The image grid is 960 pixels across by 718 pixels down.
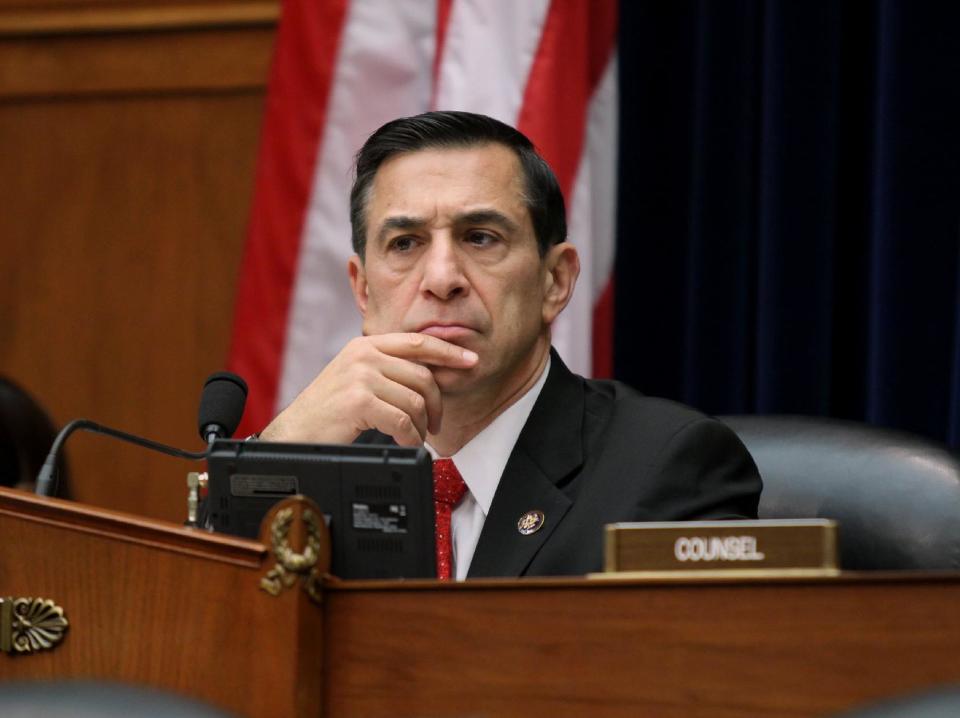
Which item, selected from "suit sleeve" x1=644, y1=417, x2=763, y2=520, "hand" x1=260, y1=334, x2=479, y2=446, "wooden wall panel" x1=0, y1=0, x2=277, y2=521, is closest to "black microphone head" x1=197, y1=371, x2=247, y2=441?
"hand" x1=260, y1=334, x2=479, y2=446

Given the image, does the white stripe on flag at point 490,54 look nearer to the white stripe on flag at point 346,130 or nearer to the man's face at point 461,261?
the white stripe on flag at point 346,130

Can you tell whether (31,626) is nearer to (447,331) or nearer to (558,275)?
(447,331)

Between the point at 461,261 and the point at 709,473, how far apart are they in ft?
1.91

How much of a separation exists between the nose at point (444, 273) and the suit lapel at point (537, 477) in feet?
0.81

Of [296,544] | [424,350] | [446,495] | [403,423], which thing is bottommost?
[296,544]

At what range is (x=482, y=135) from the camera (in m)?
2.69

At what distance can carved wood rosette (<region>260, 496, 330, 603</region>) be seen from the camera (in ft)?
4.93

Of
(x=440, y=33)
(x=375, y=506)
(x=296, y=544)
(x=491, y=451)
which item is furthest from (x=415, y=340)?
(x=440, y=33)

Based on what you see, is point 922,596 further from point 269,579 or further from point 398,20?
point 398,20

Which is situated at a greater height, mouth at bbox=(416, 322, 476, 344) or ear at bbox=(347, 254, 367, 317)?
ear at bbox=(347, 254, 367, 317)

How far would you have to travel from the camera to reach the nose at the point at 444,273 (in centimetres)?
250

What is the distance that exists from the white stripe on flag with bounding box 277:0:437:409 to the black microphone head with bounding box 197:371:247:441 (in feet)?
4.61

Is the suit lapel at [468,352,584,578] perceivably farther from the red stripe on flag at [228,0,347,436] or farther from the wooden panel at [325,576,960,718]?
the red stripe on flag at [228,0,347,436]

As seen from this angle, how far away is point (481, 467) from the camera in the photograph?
2.49 metres
